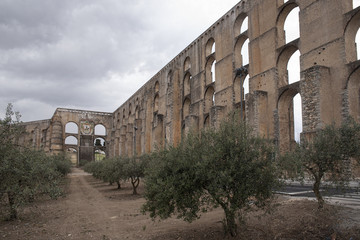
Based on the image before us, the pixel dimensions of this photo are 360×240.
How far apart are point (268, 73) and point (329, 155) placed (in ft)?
43.6

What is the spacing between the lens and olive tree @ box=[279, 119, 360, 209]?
6.86 m

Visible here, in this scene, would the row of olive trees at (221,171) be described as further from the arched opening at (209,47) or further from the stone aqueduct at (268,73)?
the arched opening at (209,47)

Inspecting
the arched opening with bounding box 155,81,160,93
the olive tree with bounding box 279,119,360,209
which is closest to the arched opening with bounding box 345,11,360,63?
the olive tree with bounding box 279,119,360,209

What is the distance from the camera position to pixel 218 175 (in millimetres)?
5793

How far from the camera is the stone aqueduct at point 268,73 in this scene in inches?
586

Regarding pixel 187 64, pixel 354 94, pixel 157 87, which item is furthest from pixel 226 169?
pixel 157 87

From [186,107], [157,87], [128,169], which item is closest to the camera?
[128,169]

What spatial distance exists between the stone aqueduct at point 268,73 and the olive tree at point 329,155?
11.0 ft

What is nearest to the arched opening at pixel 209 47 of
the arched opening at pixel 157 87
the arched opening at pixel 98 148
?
the arched opening at pixel 157 87

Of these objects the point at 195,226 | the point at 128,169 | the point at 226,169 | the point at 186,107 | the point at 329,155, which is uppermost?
the point at 186,107

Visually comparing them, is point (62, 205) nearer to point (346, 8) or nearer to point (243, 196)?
point (243, 196)

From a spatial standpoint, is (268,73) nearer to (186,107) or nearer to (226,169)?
(186,107)

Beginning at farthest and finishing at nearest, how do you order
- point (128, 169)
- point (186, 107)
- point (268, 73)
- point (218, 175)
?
point (186, 107) → point (268, 73) → point (128, 169) → point (218, 175)

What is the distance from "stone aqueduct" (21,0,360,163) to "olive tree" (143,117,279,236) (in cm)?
142
